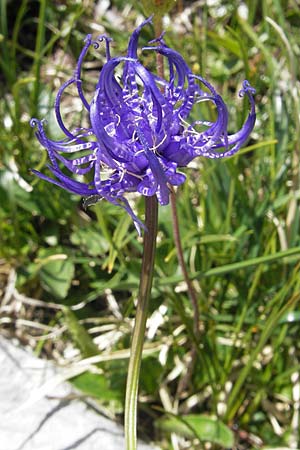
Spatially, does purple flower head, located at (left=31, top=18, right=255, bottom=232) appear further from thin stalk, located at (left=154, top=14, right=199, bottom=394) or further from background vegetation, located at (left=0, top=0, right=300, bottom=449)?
background vegetation, located at (left=0, top=0, right=300, bottom=449)

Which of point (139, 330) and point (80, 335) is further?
point (80, 335)

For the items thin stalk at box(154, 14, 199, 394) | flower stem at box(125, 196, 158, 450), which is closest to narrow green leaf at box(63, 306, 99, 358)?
thin stalk at box(154, 14, 199, 394)

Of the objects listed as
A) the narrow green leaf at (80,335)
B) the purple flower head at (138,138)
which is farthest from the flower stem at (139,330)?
the narrow green leaf at (80,335)

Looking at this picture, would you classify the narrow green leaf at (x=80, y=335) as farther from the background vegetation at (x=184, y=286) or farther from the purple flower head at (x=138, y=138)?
the purple flower head at (x=138, y=138)

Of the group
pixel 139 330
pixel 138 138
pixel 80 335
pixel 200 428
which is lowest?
pixel 200 428

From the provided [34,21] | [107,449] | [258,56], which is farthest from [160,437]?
[34,21]

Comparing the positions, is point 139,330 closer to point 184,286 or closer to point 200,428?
Answer: point 200,428

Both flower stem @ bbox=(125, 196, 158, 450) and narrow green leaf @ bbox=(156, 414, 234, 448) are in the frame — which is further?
narrow green leaf @ bbox=(156, 414, 234, 448)

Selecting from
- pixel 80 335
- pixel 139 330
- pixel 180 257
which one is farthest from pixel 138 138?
pixel 80 335

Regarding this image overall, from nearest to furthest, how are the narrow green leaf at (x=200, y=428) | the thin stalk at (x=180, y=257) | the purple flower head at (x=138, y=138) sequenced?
the purple flower head at (x=138, y=138) < the thin stalk at (x=180, y=257) < the narrow green leaf at (x=200, y=428)
